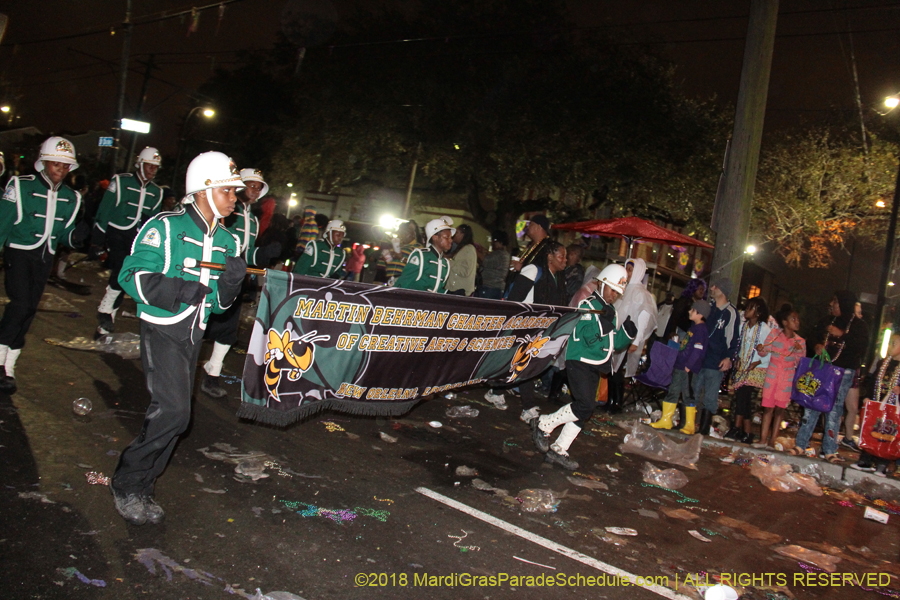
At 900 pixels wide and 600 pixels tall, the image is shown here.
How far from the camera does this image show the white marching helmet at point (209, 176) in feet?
12.5

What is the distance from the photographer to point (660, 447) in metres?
7.62

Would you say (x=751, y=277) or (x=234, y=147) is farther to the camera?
(x=751, y=277)

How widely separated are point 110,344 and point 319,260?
3049 millimetres

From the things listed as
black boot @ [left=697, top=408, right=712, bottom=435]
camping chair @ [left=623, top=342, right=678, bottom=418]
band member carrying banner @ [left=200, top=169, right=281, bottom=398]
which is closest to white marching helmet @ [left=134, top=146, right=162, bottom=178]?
band member carrying banner @ [left=200, top=169, right=281, bottom=398]

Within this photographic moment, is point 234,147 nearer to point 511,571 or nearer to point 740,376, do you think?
point 740,376

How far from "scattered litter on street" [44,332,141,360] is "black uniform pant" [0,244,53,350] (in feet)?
6.00

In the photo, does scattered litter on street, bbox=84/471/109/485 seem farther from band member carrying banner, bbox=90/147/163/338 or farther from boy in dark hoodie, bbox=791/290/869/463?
boy in dark hoodie, bbox=791/290/869/463

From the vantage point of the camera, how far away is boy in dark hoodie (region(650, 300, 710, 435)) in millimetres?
8711

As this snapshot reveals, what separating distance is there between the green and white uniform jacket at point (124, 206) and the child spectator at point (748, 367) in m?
8.09

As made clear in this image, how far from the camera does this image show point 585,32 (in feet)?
68.8

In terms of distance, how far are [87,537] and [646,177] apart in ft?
66.4

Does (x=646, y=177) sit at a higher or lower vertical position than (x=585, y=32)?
lower

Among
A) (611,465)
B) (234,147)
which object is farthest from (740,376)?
(234,147)

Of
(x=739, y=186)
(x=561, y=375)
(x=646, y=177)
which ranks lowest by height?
(x=561, y=375)
